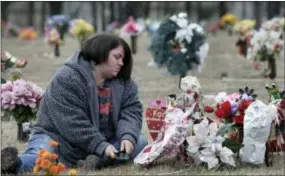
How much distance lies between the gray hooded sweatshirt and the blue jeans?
55 millimetres

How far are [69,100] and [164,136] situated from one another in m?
0.68

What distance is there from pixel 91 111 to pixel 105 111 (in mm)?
173

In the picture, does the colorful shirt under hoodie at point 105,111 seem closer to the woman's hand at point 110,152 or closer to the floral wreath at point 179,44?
the woman's hand at point 110,152

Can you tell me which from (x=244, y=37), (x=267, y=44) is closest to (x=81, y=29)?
(x=244, y=37)

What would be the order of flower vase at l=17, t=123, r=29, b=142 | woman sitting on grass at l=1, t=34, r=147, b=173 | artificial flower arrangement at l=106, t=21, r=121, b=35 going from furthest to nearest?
artificial flower arrangement at l=106, t=21, r=121, b=35 < flower vase at l=17, t=123, r=29, b=142 < woman sitting on grass at l=1, t=34, r=147, b=173

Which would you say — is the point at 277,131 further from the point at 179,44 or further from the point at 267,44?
the point at 267,44


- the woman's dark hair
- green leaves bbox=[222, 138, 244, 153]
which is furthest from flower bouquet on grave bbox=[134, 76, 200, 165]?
the woman's dark hair

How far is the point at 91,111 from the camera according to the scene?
18.1ft

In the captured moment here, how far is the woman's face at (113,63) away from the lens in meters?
5.64

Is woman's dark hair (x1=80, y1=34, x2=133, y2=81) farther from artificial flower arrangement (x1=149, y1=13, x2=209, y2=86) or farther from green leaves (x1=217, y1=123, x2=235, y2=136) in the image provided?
artificial flower arrangement (x1=149, y1=13, x2=209, y2=86)

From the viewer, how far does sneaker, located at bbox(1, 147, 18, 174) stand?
16.7 feet

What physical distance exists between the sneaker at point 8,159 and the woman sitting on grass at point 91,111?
0.16 feet

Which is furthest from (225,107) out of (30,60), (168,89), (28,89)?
(30,60)

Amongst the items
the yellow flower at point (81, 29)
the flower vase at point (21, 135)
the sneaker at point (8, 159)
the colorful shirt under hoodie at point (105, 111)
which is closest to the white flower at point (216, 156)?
the colorful shirt under hoodie at point (105, 111)
